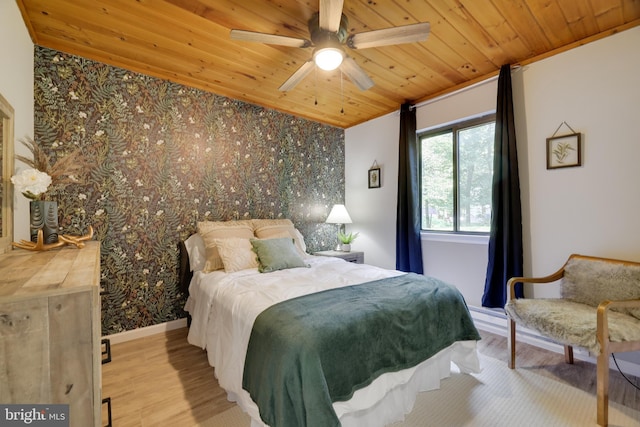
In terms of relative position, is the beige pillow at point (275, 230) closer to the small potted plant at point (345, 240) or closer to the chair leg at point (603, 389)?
the small potted plant at point (345, 240)

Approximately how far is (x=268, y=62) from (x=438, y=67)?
1.67 m

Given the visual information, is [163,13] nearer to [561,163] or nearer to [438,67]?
[438,67]

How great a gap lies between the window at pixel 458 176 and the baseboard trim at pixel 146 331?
3.17 meters

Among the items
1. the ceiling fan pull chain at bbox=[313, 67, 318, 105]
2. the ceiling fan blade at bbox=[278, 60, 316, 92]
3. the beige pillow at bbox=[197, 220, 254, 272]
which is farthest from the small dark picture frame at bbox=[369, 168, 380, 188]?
the ceiling fan blade at bbox=[278, 60, 316, 92]

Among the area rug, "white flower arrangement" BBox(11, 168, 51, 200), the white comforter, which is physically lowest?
the area rug

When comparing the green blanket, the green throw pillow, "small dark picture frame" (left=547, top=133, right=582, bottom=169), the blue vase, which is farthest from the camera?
the green throw pillow

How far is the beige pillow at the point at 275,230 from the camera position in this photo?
3139 millimetres

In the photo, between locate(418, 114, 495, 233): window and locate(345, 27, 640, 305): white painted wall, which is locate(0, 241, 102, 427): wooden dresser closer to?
locate(345, 27, 640, 305): white painted wall

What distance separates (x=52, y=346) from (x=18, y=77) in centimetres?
210

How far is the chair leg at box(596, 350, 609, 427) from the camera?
1.61 metres

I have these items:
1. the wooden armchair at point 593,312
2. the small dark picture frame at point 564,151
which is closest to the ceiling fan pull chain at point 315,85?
the small dark picture frame at point 564,151

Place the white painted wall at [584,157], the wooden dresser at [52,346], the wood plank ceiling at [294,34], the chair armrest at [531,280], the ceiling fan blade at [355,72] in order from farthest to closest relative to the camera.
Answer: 1. the chair armrest at [531,280]
2. the white painted wall at [584,157]
3. the ceiling fan blade at [355,72]
4. the wood plank ceiling at [294,34]
5. the wooden dresser at [52,346]

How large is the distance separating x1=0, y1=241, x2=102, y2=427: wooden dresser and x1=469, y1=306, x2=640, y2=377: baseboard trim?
281 cm

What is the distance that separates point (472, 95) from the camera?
306 cm
